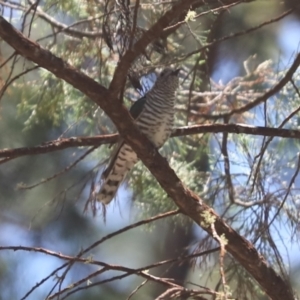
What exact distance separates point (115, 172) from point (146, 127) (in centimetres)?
17

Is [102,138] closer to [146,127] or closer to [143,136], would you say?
[143,136]

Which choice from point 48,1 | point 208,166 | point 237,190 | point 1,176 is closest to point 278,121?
point 237,190

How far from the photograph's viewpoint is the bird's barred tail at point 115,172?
2.14 m

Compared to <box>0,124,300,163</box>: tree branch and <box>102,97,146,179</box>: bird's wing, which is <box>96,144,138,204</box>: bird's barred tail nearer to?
<box>102,97,146,179</box>: bird's wing

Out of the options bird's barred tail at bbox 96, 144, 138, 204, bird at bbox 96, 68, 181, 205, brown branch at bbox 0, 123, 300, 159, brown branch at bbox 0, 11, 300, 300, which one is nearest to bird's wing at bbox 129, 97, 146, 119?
bird at bbox 96, 68, 181, 205

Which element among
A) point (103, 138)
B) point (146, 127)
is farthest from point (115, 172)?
point (103, 138)

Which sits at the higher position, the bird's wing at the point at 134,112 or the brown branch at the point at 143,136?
the bird's wing at the point at 134,112

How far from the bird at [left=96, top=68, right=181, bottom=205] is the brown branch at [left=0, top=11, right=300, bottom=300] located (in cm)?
37

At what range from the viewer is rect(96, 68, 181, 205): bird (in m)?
2.15

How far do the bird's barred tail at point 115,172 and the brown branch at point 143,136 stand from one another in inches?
16.0

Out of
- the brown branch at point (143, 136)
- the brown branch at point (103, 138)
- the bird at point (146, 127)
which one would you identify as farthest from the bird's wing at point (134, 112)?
the brown branch at point (143, 136)

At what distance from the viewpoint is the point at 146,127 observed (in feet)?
7.39

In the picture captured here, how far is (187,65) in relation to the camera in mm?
3133

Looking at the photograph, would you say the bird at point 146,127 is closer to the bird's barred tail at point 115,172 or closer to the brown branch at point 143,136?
the bird's barred tail at point 115,172
